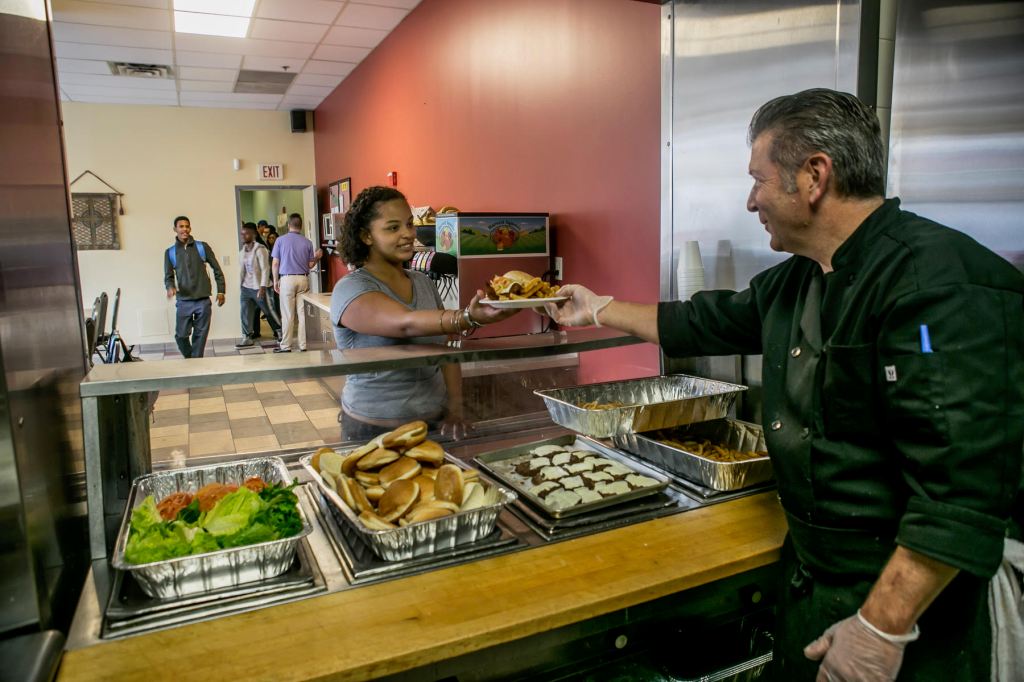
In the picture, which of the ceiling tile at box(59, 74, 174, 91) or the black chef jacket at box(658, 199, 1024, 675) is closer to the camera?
the black chef jacket at box(658, 199, 1024, 675)

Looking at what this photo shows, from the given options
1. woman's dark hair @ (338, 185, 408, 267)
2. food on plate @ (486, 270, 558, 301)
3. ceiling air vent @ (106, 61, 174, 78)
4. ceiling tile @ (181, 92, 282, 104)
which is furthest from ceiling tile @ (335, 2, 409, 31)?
food on plate @ (486, 270, 558, 301)

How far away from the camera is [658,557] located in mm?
1480

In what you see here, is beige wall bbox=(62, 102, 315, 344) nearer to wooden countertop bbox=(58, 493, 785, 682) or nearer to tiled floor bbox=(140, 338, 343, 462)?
tiled floor bbox=(140, 338, 343, 462)

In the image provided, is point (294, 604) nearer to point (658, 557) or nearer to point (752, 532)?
point (658, 557)

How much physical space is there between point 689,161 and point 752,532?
1.33 metres

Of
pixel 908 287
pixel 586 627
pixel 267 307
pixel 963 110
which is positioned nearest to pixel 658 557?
pixel 586 627

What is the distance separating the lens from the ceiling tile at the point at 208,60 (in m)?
7.50

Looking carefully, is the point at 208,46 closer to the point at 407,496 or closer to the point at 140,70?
the point at 140,70

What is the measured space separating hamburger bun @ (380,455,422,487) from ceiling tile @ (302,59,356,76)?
7.45 meters

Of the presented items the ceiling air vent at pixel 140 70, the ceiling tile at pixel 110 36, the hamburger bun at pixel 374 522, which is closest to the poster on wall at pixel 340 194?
the ceiling air vent at pixel 140 70

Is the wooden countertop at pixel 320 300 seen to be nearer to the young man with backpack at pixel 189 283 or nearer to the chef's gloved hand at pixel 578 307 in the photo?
the young man with backpack at pixel 189 283

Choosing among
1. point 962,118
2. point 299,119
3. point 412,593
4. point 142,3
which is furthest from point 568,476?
point 299,119

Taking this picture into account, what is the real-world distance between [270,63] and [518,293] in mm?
7167

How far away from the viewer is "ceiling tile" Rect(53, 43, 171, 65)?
718 cm
